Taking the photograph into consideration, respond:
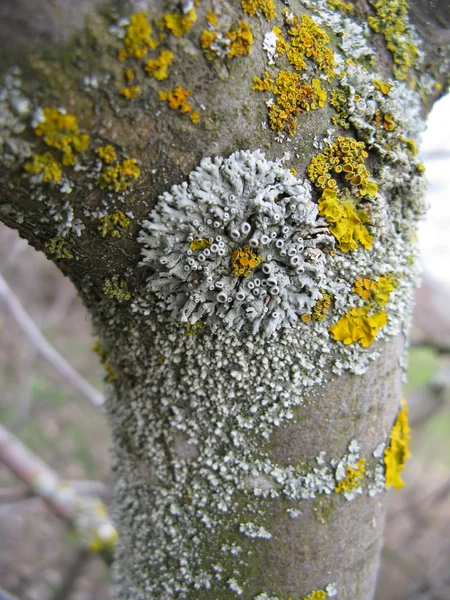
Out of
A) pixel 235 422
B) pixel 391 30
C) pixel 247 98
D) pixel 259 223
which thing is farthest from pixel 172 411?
pixel 391 30

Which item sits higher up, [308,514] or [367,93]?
[367,93]

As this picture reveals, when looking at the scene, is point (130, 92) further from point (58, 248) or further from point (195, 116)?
point (58, 248)

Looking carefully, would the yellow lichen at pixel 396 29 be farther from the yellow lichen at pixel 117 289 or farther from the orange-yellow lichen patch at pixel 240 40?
the yellow lichen at pixel 117 289

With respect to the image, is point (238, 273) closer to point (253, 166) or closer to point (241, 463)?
point (253, 166)

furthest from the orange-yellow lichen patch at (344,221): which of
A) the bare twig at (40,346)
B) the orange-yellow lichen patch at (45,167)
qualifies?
the bare twig at (40,346)

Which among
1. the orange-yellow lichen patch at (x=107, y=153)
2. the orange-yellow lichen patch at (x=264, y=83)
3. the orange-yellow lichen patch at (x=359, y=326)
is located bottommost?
the orange-yellow lichen patch at (x=107, y=153)

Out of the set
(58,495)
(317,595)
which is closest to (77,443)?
(58,495)
